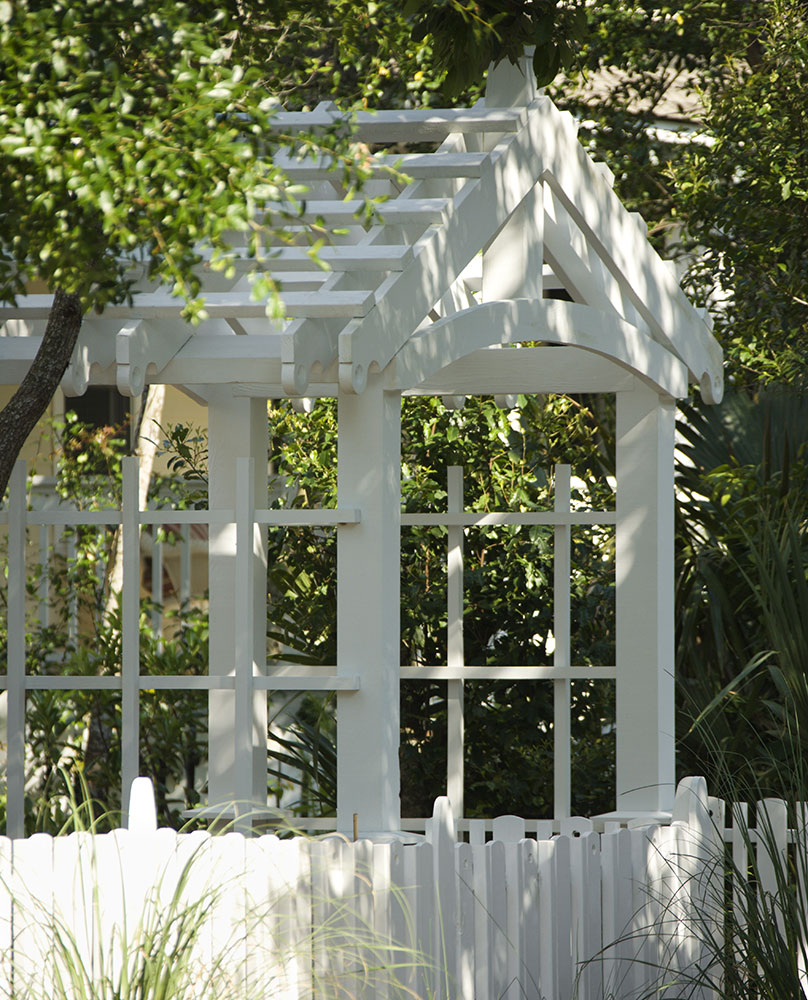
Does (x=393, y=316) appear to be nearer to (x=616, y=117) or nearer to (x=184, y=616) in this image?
(x=184, y=616)

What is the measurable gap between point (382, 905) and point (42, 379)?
1.66 m

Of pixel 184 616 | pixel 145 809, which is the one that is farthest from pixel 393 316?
pixel 184 616

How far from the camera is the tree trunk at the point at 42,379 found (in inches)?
147

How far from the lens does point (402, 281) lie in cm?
418

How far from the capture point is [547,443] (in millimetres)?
7730

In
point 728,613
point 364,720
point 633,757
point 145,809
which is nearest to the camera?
point 145,809

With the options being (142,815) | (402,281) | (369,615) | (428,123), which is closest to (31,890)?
(142,815)

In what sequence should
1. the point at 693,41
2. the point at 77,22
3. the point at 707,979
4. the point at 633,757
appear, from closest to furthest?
the point at 77,22 → the point at 707,979 → the point at 633,757 → the point at 693,41

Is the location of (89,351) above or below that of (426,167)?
below

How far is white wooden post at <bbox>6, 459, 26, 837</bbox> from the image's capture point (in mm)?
4711

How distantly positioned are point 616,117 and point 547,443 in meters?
2.32

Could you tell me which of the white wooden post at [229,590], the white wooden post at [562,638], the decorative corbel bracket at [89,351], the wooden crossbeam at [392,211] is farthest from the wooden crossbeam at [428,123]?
the white wooden post at [562,638]

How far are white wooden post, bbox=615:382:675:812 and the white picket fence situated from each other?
117 centimetres

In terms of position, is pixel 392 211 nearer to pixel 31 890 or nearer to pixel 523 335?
pixel 523 335
